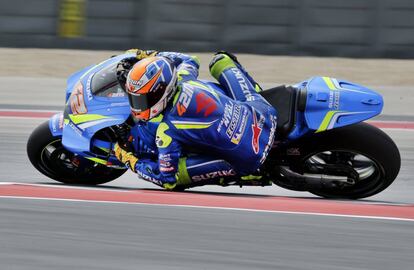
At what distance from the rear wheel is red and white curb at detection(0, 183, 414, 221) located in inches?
29.1

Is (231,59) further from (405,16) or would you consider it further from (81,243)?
(405,16)

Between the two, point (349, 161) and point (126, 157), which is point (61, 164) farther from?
point (349, 161)

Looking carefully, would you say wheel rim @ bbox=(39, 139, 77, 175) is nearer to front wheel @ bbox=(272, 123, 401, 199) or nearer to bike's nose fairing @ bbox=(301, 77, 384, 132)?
front wheel @ bbox=(272, 123, 401, 199)

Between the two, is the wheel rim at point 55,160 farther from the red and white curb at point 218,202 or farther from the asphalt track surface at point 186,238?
the asphalt track surface at point 186,238

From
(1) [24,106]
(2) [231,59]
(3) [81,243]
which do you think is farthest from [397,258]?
(1) [24,106]

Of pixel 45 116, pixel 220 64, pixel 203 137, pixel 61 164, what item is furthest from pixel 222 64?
pixel 45 116

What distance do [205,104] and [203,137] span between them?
21cm

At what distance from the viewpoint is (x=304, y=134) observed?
6223 mm

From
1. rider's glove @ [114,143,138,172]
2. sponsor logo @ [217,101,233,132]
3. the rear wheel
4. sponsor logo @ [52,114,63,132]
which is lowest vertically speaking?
the rear wheel

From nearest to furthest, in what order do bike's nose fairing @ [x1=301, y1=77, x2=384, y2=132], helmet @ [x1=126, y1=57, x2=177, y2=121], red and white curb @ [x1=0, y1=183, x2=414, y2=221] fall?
red and white curb @ [x1=0, y1=183, x2=414, y2=221]
helmet @ [x1=126, y1=57, x2=177, y2=121]
bike's nose fairing @ [x1=301, y1=77, x2=384, y2=132]

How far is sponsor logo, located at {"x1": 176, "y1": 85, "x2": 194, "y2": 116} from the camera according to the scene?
5977 millimetres

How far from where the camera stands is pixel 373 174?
638 cm

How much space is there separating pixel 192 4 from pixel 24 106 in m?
3.16

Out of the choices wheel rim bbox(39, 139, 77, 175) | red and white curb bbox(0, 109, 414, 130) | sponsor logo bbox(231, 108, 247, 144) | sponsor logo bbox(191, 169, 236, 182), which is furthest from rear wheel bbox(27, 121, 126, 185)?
red and white curb bbox(0, 109, 414, 130)
